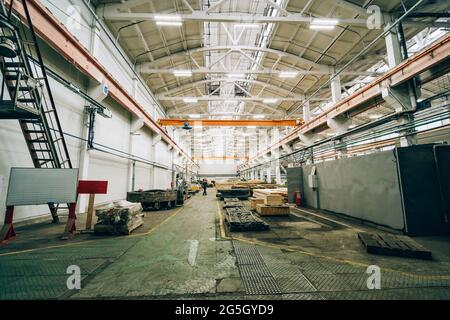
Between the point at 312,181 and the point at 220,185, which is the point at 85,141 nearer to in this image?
the point at 220,185

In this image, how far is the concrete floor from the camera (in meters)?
1.96

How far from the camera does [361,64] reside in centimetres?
1099

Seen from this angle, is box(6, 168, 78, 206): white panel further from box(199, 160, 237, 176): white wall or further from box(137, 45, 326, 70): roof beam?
box(199, 160, 237, 176): white wall

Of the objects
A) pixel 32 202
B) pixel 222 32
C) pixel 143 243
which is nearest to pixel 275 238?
pixel 143 243

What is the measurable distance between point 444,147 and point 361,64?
31.7 ft

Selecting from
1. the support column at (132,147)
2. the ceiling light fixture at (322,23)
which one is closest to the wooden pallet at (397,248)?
the ceiling light fixture at (322,23)

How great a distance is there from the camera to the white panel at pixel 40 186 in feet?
11.7

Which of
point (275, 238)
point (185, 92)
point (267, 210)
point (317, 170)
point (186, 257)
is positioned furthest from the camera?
point (185, 92)

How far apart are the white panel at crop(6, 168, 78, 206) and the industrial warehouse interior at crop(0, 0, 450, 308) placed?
2cm

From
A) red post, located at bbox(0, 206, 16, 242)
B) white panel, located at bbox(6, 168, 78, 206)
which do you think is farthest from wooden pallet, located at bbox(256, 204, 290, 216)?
red post, located at bbox(0, 206, 16, 242)

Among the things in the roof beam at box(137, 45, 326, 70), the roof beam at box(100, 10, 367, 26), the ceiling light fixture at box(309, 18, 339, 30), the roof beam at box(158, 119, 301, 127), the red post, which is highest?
the roof beam at box(137, 45, 326, 70)

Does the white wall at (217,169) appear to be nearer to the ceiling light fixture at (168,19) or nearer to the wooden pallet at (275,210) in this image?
the ceiling light fixture at (168,19)

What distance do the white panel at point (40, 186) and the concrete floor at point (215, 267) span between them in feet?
2.78
